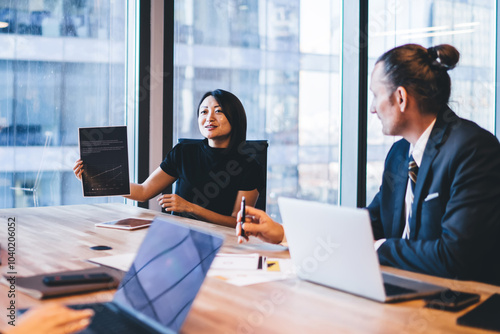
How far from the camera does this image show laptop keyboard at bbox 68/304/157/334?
41.8 inches

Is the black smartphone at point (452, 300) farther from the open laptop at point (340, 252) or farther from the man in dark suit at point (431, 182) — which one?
the man in dark suit at point (431, 182)

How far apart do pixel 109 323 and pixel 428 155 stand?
1.19 metres

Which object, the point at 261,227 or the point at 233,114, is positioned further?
the point at 233,114

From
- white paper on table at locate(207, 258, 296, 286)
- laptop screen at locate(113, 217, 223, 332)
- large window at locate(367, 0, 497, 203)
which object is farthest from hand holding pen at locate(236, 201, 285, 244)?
large window at locate(367, 0, 497, 203)

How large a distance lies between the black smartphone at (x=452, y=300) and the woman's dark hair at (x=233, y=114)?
183 centimetres

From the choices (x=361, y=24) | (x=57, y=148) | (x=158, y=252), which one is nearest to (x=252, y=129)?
(x=361, y=24)

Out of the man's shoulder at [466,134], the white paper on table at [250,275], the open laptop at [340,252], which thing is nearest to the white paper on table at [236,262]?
the white paper on table at [250,275]

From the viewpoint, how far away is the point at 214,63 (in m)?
4.13

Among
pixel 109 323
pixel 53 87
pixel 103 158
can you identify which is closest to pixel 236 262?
pixel 109 323

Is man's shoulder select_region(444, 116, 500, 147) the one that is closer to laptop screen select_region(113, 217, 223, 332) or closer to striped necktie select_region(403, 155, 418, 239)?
striped necktie select_region(403, 155, 418, 239)

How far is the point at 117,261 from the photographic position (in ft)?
5.53

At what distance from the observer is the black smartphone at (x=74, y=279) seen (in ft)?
4.52

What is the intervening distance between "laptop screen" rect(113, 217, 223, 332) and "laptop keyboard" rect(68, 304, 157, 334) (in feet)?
0.10

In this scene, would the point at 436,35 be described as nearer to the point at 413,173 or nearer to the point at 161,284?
the point at 413,173
